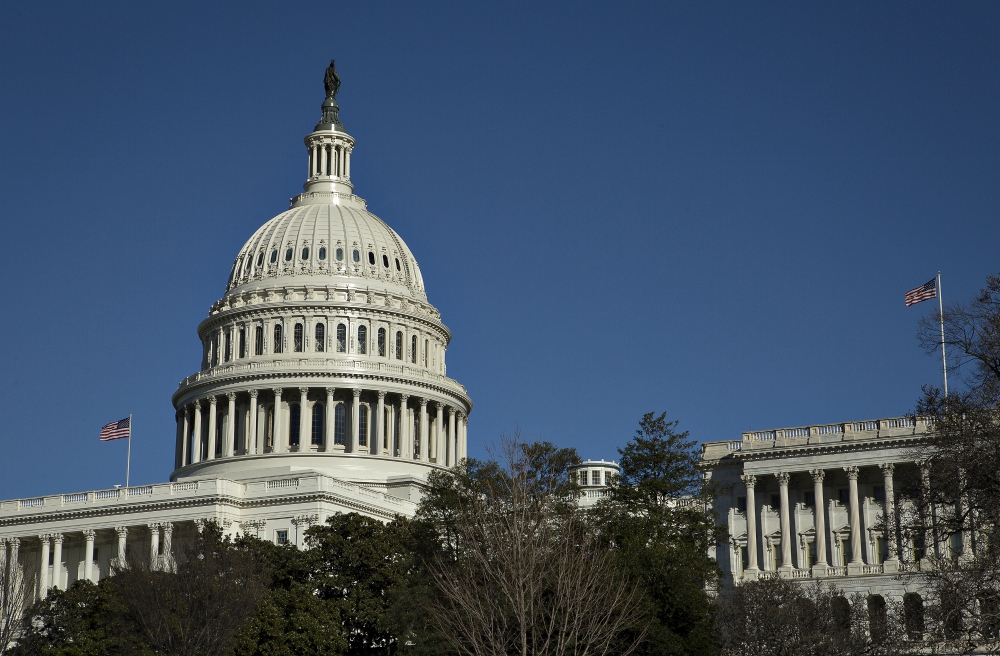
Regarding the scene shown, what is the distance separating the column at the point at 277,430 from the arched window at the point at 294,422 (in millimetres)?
1373

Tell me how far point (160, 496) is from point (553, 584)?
215 ft

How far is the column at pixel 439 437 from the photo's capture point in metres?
155

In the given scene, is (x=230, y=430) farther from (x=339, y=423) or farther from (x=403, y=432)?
(x=403, y=432)

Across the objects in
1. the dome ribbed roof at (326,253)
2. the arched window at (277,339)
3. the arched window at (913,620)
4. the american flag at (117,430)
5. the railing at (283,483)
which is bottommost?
the arched window at (913,620)

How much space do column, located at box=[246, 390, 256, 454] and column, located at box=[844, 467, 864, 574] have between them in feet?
191

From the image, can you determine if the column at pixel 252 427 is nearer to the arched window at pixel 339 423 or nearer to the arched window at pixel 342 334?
the arched window at pixel 339 423

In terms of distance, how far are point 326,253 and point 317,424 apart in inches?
727

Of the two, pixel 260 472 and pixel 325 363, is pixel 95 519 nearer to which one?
pixel 260 472

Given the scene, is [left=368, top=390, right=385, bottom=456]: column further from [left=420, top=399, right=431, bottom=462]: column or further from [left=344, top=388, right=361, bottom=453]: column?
[left=420, top=399, right=431, bottom=462]: column

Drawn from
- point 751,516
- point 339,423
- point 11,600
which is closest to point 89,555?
point 11,600

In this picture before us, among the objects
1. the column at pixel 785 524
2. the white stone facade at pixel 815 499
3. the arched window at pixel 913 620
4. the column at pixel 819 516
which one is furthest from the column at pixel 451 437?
the arched window at pixel 913 620

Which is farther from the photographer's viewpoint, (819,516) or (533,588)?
(819,516)

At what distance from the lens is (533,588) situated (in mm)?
60750

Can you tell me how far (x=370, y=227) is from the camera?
164m
